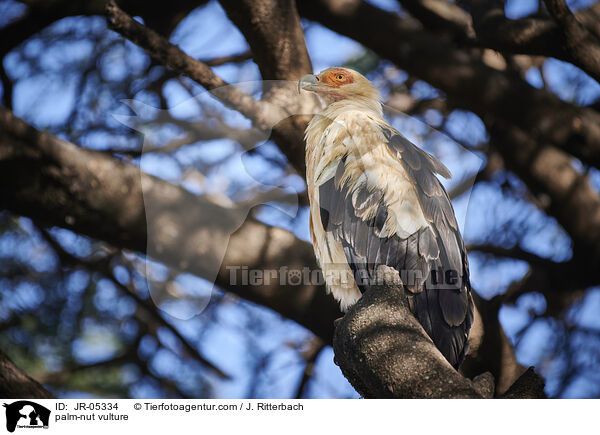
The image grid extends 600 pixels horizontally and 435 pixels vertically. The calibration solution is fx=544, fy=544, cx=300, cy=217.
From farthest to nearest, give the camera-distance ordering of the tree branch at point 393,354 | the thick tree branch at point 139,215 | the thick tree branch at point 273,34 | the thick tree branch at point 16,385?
the thick tree branch at point 273,34
the thick tree branch at point 139,215
the thick tree branch at point 16,385
the tree branch at point 393,354

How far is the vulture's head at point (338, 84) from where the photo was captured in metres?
1.61

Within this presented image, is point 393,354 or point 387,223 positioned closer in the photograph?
point 393,354

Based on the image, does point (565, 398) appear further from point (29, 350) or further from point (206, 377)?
point (29, 350)

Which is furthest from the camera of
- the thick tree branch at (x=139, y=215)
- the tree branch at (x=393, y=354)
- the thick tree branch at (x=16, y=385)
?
the thick tree branch at (x=139, y=215)

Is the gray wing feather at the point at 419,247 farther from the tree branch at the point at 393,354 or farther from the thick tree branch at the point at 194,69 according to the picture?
the thick tree branch at the point at 194,69

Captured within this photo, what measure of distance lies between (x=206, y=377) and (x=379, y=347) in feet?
1.91

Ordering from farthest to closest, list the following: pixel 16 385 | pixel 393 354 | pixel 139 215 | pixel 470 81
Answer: pixel 470 81
pixel 139 215
pixel 16 385
pixel 393 354

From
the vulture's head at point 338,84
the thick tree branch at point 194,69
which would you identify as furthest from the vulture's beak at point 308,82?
the thick tree branch at point 194,69

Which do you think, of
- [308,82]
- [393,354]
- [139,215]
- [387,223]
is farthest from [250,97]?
[393,354]

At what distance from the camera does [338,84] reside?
63.7 inches
